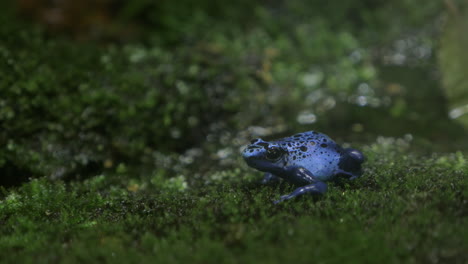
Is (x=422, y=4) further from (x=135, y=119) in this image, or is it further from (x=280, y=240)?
(x=280, y=240)

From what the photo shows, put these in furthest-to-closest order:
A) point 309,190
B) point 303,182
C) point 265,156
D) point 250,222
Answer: point 265,156
point 303,182
point 309,190
point 250,222

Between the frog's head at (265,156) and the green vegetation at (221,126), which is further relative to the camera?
the frog's head at (265,156)

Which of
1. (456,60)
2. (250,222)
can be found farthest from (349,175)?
(456,60)

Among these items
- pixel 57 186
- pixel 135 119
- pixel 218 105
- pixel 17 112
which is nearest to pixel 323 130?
pixel 218 105

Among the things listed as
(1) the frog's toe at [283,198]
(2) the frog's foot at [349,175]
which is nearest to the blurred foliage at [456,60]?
(2) the frog's foot at [349,175]

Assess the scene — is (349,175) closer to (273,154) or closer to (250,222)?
(273,154)

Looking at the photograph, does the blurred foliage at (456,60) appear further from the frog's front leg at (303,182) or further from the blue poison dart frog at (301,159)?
the frog's front leg at (303,182)
